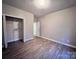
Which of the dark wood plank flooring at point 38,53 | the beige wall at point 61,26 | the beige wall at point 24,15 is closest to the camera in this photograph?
the dark wood plank flooring at point 38,53

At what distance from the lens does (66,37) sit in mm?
4156

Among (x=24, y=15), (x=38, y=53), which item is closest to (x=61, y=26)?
(x=38, y=53)

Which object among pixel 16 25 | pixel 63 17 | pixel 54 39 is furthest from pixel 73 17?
pixel 16 25

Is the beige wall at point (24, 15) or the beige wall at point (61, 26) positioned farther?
the beige wall at point (61, 26)

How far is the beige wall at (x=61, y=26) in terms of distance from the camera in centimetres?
Answer: 380

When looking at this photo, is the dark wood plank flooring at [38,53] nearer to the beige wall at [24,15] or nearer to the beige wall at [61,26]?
the beige wall at [61,26]

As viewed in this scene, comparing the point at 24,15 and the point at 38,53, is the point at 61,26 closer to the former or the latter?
the point at 38,53

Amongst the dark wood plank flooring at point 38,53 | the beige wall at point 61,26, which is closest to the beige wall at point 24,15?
the beige wall at point 61,26

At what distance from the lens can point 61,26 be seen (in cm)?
446

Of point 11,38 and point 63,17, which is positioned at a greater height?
point 63,17

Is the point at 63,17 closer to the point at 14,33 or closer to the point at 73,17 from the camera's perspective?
the point at 73,17

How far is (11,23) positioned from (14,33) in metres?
0.88

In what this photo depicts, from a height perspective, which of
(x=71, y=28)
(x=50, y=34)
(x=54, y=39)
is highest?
(x=71, y=28)

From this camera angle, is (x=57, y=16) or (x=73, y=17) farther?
(x=57, y=16)
